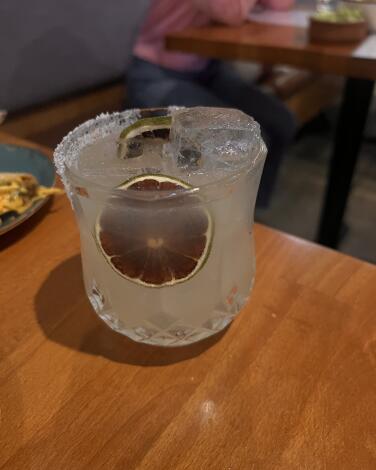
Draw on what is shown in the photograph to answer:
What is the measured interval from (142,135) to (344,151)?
1.07 metres

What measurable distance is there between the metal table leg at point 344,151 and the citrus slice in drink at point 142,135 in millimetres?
963

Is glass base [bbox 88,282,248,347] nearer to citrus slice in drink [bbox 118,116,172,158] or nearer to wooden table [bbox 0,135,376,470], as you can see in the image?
wooden table [bbox 0,135,376,470]

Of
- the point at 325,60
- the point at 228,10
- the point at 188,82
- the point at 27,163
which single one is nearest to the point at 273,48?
the point at 325,60

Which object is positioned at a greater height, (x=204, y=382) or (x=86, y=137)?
(x=86, y=137)

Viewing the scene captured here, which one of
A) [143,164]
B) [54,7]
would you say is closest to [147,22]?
[54,7]

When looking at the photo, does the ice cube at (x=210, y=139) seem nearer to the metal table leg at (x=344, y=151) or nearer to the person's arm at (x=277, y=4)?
the metal table leg at (x=344, y=151)

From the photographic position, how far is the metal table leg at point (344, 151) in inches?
51.4

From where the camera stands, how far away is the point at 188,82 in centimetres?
165

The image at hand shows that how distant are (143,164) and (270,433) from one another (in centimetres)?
28

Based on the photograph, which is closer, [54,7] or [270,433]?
[270,433]

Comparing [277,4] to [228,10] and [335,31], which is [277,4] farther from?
[335,31]

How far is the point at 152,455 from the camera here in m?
0.40

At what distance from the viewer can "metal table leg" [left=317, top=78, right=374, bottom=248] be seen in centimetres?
131

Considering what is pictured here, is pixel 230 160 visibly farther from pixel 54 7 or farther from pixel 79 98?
pixel 79 98
